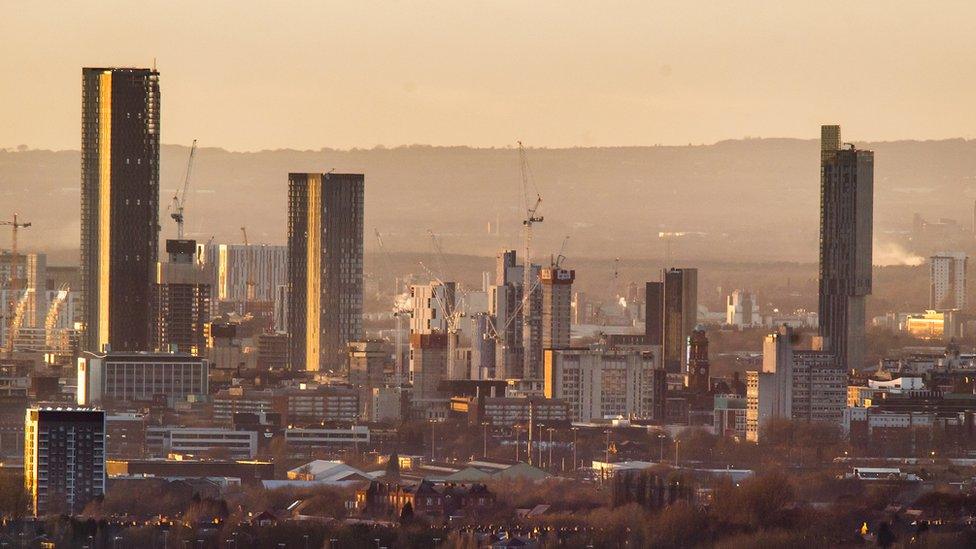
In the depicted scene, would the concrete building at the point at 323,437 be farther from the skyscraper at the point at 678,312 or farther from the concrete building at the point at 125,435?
the skyscraper at the point at 678,312

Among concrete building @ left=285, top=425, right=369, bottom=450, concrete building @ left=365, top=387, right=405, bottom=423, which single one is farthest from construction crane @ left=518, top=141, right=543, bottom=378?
concrete building @ left=285, top=425, right=369, bottom=450

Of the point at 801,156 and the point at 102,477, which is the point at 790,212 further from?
the point at 102,477

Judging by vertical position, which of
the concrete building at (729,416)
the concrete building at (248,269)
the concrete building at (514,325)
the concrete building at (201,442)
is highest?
the concrete building at (248,269)

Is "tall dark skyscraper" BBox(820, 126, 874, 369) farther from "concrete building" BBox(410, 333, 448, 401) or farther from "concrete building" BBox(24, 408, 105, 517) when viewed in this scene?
"concrete building" BBox(24, 408, 105, 517)

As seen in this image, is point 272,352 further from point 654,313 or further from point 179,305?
point 654,313

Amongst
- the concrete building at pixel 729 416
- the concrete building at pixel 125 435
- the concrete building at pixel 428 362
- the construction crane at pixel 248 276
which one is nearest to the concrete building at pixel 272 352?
the concrete building at pixel 428 362

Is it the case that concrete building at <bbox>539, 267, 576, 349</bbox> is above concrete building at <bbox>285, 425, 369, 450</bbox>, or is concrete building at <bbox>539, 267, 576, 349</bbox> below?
above
